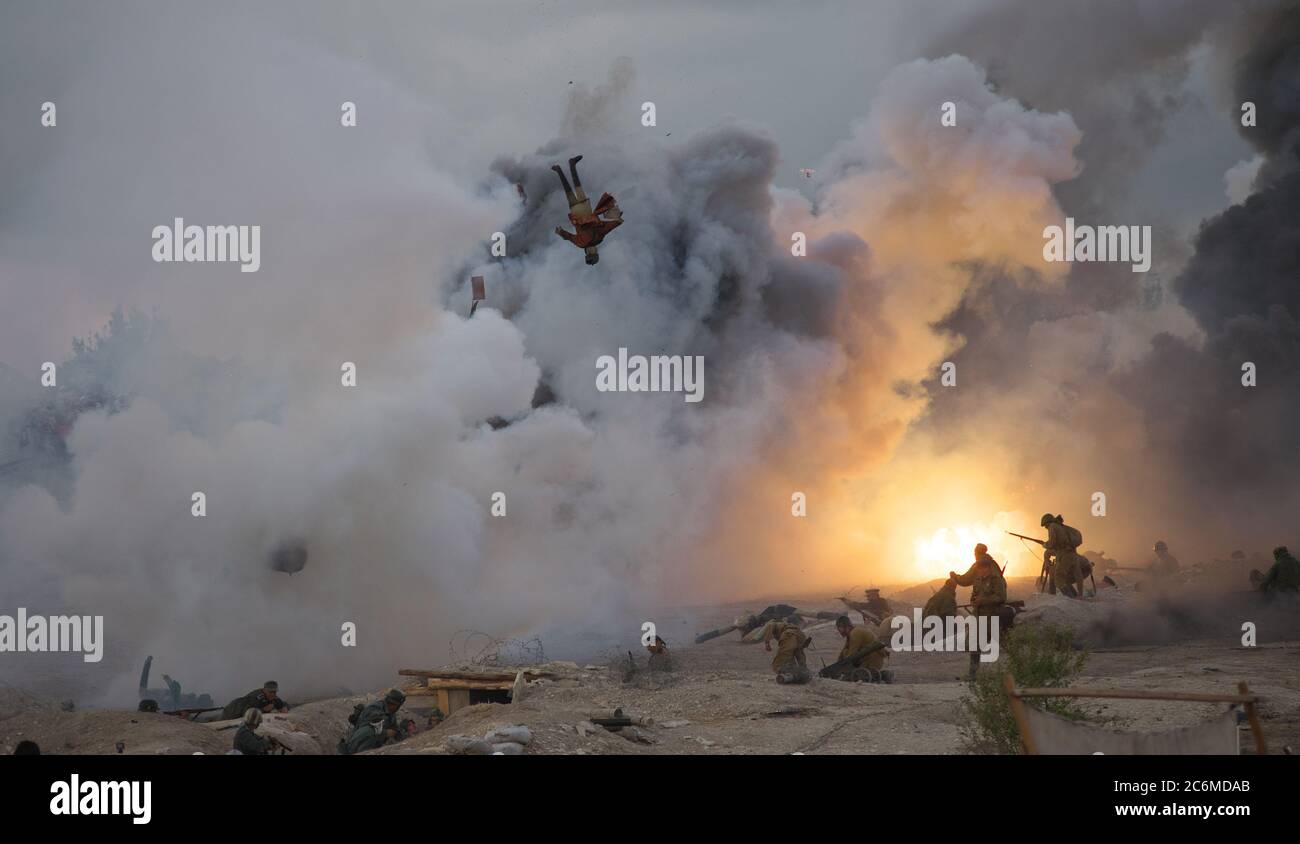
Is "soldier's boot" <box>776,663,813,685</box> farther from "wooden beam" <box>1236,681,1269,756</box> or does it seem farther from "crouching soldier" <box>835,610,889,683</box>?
"wooden beam" <box>1236,681,1269,756</box>

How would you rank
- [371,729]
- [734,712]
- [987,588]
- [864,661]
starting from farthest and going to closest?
[864,661] → [987,588] → [734,712] → [371,729]

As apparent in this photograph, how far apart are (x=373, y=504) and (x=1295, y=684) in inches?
797

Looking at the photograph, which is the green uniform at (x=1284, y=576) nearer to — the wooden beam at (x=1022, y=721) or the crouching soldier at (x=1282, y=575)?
the crouching soldier at (x=1282, y=575)

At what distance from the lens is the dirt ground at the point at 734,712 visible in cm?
1413

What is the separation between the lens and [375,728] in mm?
16156

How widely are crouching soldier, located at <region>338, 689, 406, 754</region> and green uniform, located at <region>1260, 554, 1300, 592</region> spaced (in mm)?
18183

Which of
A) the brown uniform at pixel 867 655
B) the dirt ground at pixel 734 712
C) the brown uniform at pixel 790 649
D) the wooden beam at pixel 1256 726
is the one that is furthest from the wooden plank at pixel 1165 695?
the brown uniform at pixel 867 655

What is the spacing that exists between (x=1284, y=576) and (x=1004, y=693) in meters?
14.9

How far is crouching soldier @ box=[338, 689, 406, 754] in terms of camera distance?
15.6m

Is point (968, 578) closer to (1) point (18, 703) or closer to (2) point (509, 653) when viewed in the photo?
(2) point (509, 653)

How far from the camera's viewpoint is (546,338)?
37.7 m

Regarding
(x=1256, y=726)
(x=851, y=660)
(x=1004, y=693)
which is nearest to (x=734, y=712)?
(x=851, y=660)

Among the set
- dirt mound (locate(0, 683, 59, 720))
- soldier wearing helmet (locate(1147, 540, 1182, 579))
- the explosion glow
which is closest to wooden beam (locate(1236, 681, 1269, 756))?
dirt mound (locate(0, 683, 59, 720))
